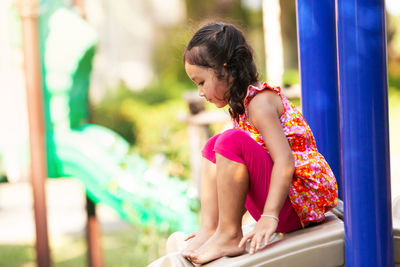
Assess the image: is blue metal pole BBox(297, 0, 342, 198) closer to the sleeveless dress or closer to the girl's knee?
the sleeveless dress

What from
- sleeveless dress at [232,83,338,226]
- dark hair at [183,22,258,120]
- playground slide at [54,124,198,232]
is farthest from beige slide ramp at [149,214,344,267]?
playground slide at [54,124,198,232]

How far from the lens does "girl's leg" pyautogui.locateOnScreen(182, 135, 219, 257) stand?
2114 millimetres

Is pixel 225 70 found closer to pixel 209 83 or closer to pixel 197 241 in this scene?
pixel 209 83

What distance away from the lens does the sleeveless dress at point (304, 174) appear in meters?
2.04

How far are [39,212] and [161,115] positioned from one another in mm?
5378

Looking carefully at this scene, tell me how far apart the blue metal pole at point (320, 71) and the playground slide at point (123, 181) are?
6.94ft

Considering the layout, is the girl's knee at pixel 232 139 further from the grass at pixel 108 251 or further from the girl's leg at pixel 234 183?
the grass at pixel 108 251

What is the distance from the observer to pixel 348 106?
5.84ft

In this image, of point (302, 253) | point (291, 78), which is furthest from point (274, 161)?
point (291, 78)

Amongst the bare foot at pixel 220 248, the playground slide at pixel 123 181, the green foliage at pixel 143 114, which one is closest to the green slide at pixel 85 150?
the playground slide at pixel 123 181

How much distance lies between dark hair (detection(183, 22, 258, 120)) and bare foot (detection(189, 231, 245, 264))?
1.45 feet

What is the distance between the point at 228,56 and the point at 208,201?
53cm

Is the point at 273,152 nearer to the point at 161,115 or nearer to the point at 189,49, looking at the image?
the point at 189,49

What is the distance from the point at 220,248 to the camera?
1.99m
